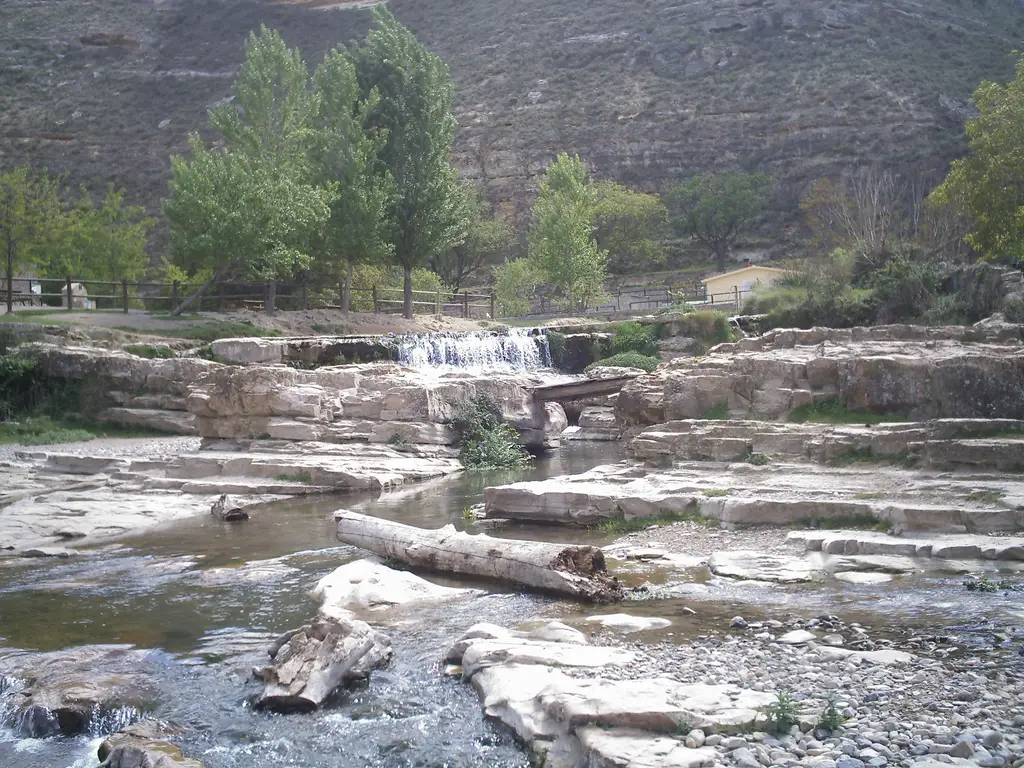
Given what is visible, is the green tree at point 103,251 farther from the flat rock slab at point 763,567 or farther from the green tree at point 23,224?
the flat rock slab at point 763,567

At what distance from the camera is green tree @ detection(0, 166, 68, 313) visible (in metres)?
34.6

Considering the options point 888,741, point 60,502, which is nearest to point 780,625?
point 888,741

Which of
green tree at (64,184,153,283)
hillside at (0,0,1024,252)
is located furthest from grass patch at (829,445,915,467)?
hillside at (0,0,1024,252)

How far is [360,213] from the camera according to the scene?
36.5m

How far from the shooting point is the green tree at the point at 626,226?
68625 millimetres

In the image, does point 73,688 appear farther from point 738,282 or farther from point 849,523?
point 738,282

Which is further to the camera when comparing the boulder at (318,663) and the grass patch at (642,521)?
the grass patch at (642,521)

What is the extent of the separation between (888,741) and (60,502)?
15.2 m

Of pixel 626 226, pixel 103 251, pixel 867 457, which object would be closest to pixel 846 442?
pixel 867 457

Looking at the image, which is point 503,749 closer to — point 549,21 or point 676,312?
point 676,312

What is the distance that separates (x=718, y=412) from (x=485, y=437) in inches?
287

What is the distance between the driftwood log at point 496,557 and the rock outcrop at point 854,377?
26.4 ft

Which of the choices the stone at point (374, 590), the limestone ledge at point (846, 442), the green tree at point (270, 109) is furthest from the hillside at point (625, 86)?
the stone at point (374, 590)

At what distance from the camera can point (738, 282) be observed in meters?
44.3
